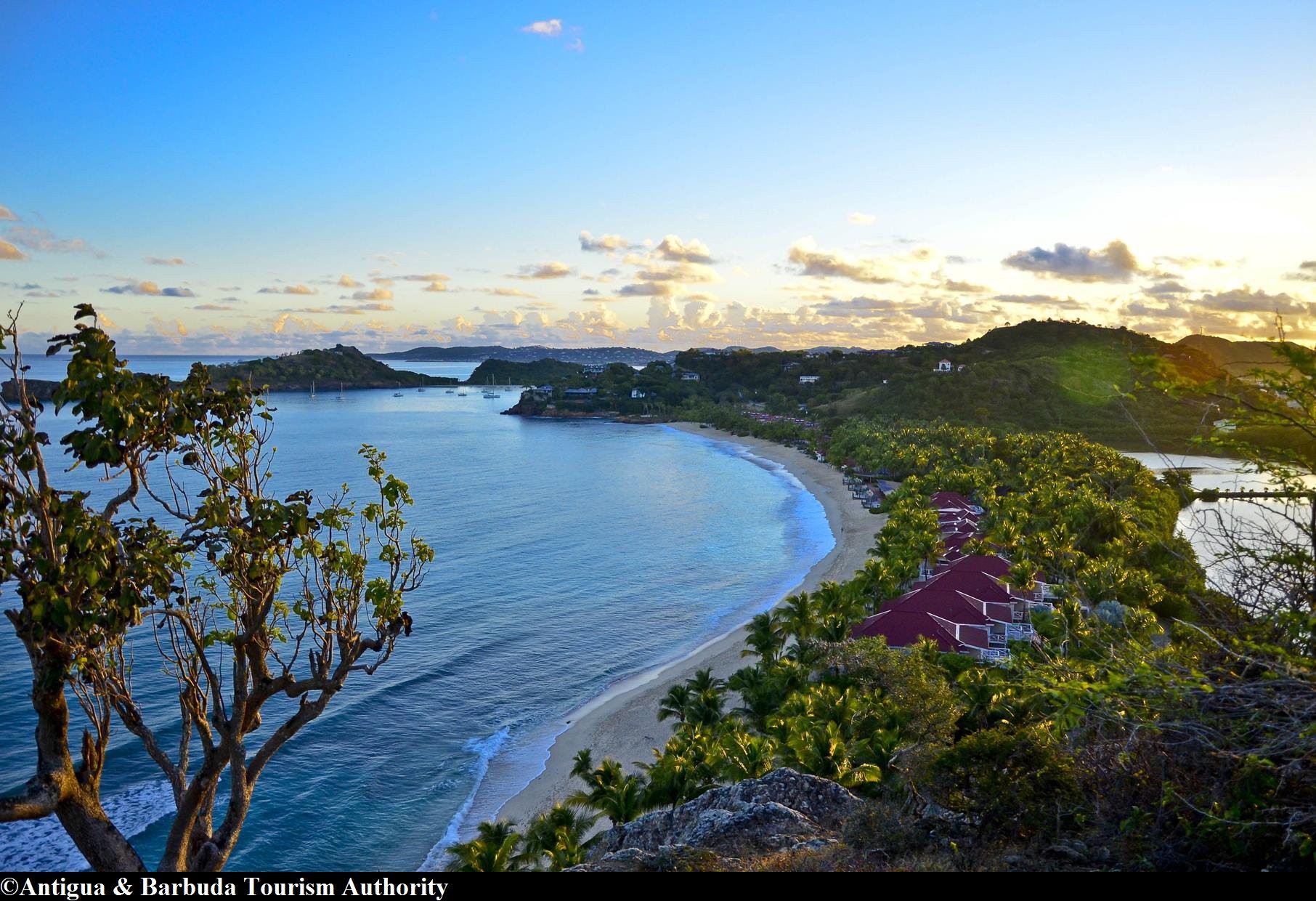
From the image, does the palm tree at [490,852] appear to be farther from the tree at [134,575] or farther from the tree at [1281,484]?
the tree at [1281,484]

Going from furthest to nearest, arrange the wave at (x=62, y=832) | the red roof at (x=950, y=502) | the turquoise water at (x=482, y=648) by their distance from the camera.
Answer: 1. the red roof at (x=950, y=502)
2. the turquoise water at (x=482, y=648)
3. the wave at (x=62, y=832)

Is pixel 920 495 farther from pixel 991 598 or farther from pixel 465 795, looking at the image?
pixel 465 795

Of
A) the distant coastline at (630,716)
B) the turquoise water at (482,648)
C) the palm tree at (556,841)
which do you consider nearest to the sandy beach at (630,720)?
the distant coastline at (630,716)

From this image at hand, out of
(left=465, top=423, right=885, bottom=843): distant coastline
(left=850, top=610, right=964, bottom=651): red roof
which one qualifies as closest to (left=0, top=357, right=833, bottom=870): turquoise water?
(left=465, top=423, right=885, bottom=843): distant coastline

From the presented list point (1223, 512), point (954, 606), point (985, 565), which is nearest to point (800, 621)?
point (954, 606)

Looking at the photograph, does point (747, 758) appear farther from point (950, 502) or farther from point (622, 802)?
point (950, 502)

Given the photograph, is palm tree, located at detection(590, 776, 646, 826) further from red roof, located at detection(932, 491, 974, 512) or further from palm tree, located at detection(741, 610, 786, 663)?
red roof, located at detection(932, 491, 974, 512)
